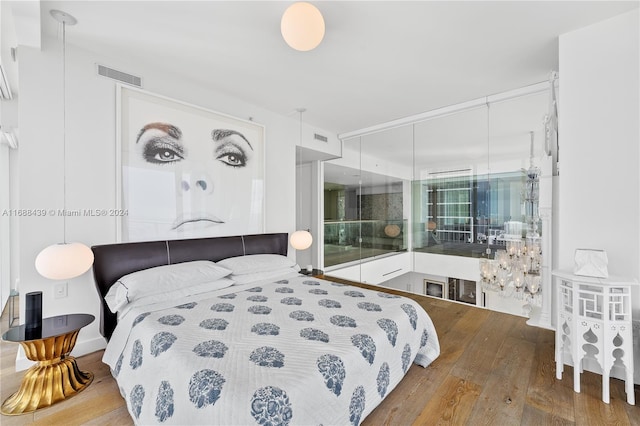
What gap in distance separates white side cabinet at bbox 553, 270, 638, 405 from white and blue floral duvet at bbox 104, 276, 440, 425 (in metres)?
0.94

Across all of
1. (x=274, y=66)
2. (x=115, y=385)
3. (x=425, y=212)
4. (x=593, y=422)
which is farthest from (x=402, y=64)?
(x=115, y=385)

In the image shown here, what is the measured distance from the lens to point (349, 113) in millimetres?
4031

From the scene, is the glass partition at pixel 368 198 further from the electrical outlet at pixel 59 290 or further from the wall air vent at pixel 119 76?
the electrical outlet at pixel 59 290

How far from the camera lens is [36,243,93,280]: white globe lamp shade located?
Answer: 198 centimetres

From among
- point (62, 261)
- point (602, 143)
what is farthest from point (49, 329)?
point (602, 143)

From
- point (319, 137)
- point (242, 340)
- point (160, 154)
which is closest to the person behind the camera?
point (242, 340)

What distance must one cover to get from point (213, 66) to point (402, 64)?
6.11 ft

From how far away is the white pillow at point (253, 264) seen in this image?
2.90 meters

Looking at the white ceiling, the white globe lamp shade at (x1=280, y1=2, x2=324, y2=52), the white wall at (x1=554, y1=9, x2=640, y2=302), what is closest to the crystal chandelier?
the white wall at (x1=554, y1=9, x2=640, y2=302)

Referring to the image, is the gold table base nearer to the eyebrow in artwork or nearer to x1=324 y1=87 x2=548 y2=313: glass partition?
the eyebrow in artwork

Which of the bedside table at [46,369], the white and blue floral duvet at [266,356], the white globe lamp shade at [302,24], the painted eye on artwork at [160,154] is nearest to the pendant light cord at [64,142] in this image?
the painted eye on artwork at [160,154]

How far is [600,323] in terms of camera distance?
1.87m

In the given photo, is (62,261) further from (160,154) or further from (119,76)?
(119,76)

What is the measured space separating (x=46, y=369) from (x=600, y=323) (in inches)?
147
